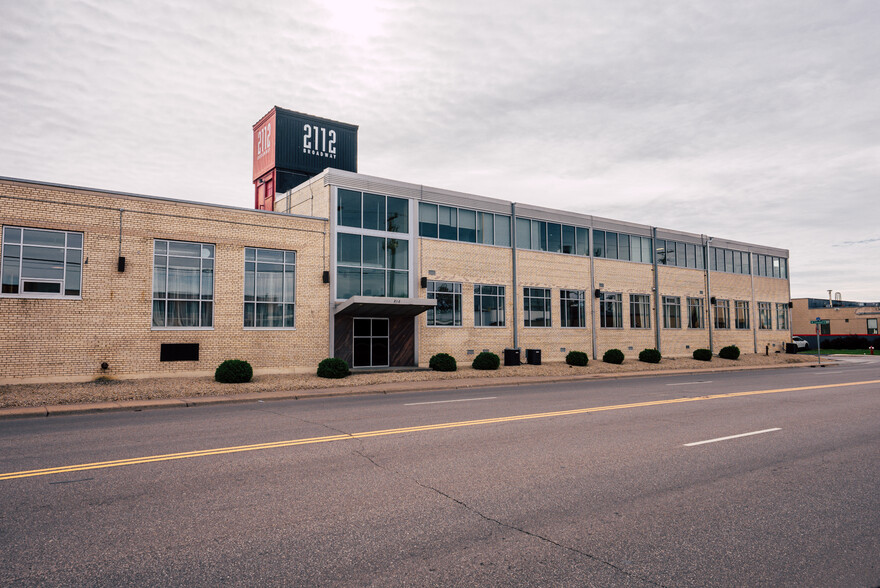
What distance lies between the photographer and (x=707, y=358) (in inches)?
1470

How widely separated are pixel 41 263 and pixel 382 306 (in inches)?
481

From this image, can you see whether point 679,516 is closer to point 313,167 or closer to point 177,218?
point 177,218

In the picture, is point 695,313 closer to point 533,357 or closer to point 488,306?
point 533,357

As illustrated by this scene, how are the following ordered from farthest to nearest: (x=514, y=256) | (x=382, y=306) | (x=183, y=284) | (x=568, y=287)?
1. (x=568, y=287)
2. (x=514, y=256)
3. (x=382, y=306)
4. (x=183, y=284)

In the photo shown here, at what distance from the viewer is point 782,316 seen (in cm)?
5041

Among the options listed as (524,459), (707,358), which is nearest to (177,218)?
(524,459)

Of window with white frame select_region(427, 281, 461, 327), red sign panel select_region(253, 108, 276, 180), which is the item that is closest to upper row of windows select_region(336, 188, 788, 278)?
window with white frame select_region(427, 281, 461, 327)

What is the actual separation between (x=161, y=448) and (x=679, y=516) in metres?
7.06

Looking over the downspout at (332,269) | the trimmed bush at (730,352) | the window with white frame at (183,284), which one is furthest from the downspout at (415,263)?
the trimmed bush at (730,352)

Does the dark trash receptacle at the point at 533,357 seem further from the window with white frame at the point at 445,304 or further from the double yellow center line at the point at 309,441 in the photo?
the double yellow center line at the point at 309,441

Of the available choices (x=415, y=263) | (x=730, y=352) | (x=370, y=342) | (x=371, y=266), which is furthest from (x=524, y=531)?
(x=730, y=352)

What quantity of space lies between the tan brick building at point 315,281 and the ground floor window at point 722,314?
5.31 metres

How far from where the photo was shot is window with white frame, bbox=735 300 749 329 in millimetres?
45594

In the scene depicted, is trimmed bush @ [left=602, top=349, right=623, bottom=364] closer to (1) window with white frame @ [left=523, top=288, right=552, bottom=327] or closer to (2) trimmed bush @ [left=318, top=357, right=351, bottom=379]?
(1) window with white frame @ [left=523, top=288, right=552, bottom=327]
